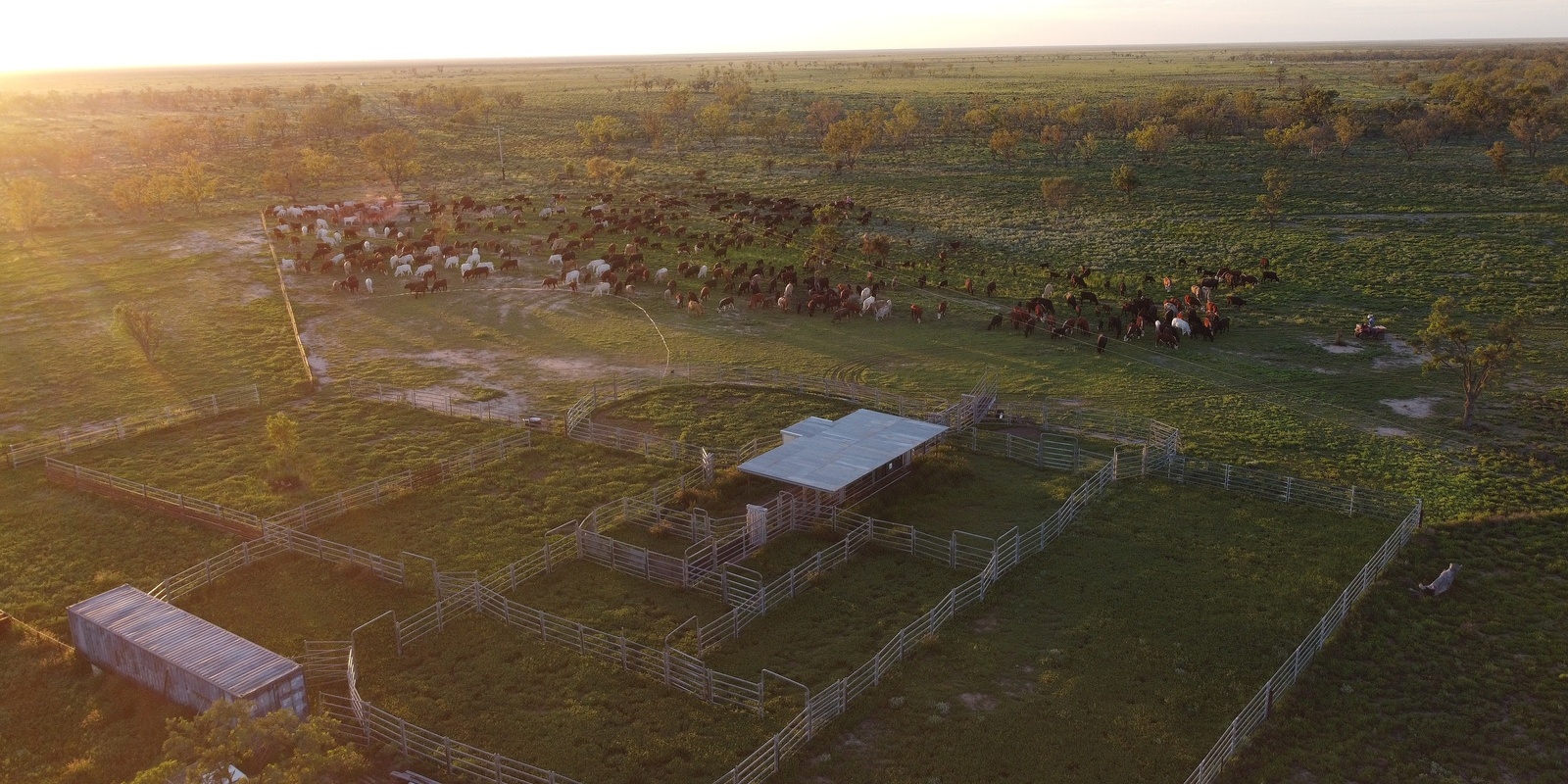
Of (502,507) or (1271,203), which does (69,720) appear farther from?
(1271,203)

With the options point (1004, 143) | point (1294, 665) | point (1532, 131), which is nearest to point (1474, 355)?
point (1294, 665)

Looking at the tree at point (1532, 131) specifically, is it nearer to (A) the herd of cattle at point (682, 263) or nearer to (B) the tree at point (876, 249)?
(A) the herd of cattle at point (682, 263)

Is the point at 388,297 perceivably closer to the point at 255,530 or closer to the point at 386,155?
the point at 255,530

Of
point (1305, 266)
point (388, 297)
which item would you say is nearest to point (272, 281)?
point (388, 297)

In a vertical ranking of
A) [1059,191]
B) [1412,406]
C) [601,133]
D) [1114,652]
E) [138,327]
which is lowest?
[1114,652]

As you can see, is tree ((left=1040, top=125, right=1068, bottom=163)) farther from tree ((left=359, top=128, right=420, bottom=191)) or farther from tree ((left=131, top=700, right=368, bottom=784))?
tree ((left=131, top=700, right=368, bottom=784))

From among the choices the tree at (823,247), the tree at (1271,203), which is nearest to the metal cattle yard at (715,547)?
the tree at (823,247)

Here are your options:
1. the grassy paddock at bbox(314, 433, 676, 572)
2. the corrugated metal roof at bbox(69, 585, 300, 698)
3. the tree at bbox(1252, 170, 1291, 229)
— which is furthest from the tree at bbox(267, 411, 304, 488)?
the tree at bbox(1252, 170, 1291, 229)
